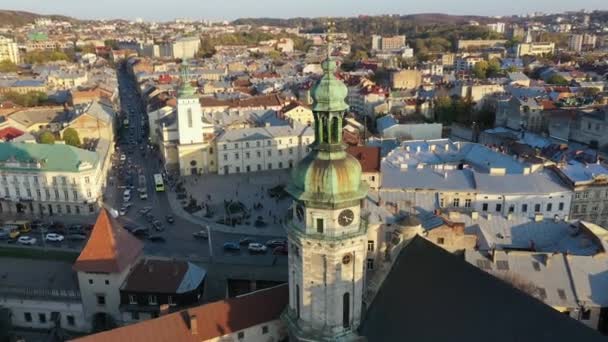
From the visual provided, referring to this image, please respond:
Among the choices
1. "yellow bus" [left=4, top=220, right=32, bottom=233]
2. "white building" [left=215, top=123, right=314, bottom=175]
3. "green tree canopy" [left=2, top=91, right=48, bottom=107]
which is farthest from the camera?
"green tree canopy" [left=2, top=91, right=48, bottom=107]

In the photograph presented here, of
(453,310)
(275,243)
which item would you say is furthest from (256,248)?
(453,310)

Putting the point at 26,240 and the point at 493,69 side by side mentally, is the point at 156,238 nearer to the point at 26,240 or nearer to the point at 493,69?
the point at 26,240


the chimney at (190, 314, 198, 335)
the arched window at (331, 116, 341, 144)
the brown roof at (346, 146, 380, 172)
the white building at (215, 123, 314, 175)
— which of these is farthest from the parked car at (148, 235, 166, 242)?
the arched window at (331, 116, 341, 144)

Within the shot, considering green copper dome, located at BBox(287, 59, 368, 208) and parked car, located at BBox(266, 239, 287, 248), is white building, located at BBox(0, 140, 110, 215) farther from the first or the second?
green copper dome, located at BBox(287, 59, 368, 208)

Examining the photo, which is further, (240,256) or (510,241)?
(240,256)

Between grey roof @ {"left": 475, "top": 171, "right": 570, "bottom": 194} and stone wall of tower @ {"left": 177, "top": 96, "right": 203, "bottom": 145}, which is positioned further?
stone wall of tower @ {"left": 177, "top": 96, "right": 203, "bottom": 145}

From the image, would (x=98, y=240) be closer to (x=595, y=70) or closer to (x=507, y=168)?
(x=507, y=168)

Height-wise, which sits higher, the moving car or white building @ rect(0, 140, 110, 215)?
white building @ rect(0, 140, 110, 215)

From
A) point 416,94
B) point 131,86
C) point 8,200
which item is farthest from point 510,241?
point 131,86
